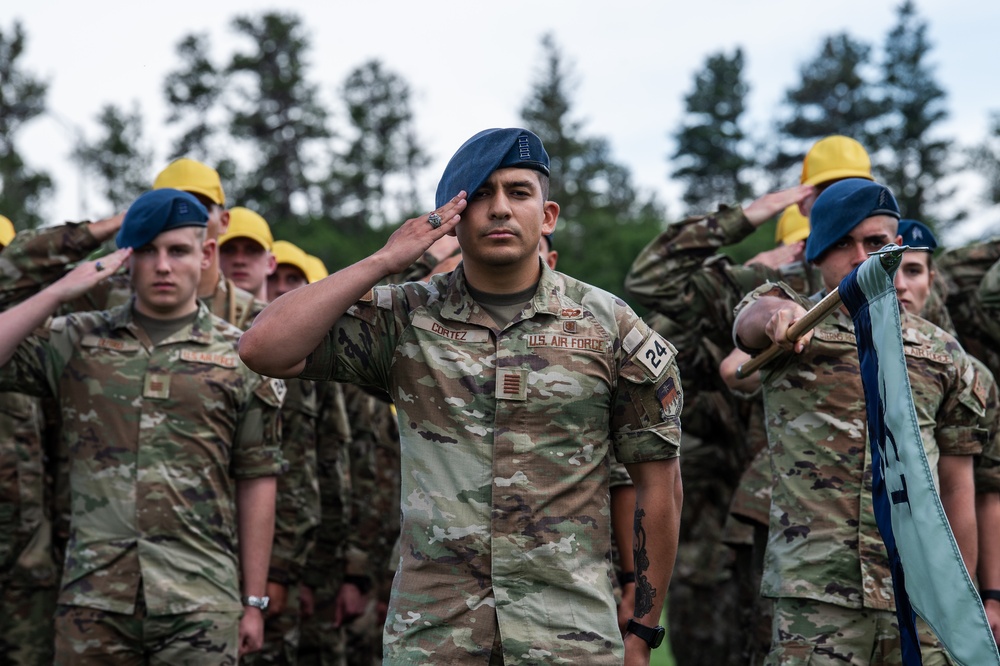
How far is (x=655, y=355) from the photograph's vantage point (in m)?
4.13

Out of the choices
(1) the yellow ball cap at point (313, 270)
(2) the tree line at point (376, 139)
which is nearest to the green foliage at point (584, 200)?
(2) the tree line at point (376, 139)

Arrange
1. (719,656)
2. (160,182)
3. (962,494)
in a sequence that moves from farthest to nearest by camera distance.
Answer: (719,656), (160,182), (962,494)

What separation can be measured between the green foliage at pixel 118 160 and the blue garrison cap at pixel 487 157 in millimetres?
35968

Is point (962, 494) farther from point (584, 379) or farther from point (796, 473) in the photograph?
point (584, 379)

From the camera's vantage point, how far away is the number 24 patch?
4102 millimetres

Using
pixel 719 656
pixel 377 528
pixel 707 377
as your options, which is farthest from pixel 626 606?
pixel 719 656

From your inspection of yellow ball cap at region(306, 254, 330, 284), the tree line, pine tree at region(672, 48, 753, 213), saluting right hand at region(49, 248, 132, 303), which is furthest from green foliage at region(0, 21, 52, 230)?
saluting right hand at region(49, 248, 132, 303)

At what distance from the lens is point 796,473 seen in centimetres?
511

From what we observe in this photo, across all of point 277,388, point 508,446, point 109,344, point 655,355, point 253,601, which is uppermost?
point 109,344

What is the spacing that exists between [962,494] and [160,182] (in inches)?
197

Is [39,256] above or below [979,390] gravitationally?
above

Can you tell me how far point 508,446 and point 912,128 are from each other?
39.3 m

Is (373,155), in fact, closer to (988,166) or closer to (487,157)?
(988,166)

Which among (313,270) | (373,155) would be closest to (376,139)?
(373,155)
